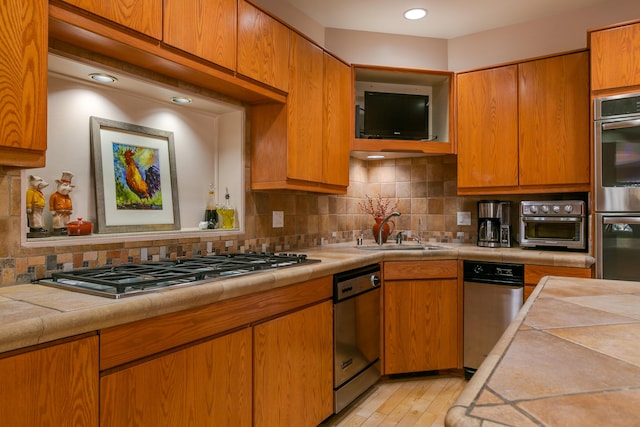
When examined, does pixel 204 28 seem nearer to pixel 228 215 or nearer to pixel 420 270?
pixel 228 215

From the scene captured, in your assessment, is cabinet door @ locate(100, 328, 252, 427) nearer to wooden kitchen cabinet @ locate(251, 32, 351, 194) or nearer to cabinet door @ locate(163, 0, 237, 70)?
wooden kitchen cabinet @ locate(251, 32, 351, 194)

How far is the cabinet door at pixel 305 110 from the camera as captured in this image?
7.89ft

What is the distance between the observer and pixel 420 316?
9.11ft

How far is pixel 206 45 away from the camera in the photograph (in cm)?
183

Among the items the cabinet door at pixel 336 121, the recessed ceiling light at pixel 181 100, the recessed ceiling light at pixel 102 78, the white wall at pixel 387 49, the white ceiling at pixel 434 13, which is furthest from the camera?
the white wall at pixel 387 49

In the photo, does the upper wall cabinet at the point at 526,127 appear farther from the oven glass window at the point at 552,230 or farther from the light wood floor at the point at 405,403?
the light wood floor at the point at 405,403

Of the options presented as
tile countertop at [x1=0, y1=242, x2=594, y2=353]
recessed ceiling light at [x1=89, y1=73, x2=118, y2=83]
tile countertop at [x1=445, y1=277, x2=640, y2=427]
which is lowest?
tile countertop at [x1=0, y1=242, x2=594, y2=353]

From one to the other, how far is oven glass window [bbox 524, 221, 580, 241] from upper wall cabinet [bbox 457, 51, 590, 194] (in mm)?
229

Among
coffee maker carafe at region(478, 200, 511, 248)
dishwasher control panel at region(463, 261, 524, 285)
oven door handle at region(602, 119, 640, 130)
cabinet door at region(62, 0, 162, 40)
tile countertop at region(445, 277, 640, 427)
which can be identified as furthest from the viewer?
coffee maker carafe at region(478, 200, 511, 248)

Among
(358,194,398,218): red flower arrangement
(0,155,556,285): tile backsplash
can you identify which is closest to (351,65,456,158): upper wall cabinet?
(0,155,556,285): tile backsplash

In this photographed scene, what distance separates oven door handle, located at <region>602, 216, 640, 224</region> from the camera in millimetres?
2359

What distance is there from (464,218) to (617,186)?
1102mm

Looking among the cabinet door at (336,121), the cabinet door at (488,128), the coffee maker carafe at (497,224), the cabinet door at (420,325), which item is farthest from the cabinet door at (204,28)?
the coffee maker carafe at (497,224)

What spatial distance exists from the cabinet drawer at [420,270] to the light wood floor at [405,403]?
71cm
